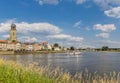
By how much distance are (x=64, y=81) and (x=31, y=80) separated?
4038mm

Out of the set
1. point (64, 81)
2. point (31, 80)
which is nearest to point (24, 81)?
point (31, 80)

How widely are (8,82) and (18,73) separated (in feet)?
11.5

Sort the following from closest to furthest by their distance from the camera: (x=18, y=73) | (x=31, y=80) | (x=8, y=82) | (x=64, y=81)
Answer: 1. (x=8, y=82)
2. (x=31, y=80)
3. (x=18, y=73)
4. (x=64, y=81)

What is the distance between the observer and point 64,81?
18500 mm

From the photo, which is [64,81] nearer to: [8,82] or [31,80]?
[31,80]

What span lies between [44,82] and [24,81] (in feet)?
4.86

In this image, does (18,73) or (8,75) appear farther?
(18,73)

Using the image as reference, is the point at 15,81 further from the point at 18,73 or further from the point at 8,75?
the point at 18,73

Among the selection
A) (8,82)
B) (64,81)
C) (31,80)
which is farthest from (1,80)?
(64,81)

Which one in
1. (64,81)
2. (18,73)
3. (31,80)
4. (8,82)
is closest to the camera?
(8,82)

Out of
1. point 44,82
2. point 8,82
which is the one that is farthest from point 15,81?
point 44,82

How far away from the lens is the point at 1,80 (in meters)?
14.4

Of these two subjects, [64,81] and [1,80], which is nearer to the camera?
[1,80]

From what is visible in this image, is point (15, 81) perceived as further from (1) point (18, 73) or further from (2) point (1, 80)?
(1) point (18, 73)
